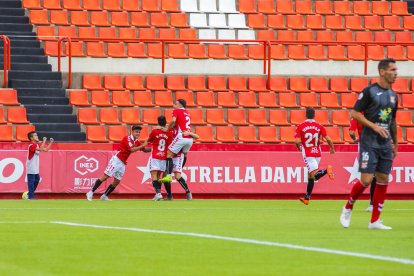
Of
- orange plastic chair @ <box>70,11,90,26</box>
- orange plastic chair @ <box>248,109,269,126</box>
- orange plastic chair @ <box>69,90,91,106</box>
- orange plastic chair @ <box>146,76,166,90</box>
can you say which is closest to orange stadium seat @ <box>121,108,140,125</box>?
orange plastic chair @ <box>69,90,91,106</box>

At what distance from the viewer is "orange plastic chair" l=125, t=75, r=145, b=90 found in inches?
1233

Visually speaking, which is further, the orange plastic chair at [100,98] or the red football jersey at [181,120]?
the orange plastic chair at [100,98]

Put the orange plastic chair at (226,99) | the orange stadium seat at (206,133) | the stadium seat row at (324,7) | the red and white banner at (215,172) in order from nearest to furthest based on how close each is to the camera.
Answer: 1. the red and white banner at (215,172)
2. the orange stadium seat at (206,133)
3. the orange plastic chair at (226,99)
4. the stadium seat row at (324,7)

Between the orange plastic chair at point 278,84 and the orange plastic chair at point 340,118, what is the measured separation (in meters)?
1.60

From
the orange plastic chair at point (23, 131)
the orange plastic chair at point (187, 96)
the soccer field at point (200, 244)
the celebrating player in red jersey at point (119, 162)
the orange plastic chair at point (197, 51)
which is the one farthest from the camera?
the orange plastic chair at point (197, 51)

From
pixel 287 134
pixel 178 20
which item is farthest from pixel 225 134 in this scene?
pixel 178 20

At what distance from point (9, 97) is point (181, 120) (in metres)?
6.00

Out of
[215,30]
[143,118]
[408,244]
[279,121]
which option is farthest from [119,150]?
[408,244]

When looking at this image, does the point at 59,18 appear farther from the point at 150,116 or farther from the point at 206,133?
the point at 206,133

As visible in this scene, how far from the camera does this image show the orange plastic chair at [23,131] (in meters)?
28.7

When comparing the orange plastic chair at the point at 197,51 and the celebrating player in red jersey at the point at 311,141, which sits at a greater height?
the orange plastic chair at the point at 197,51

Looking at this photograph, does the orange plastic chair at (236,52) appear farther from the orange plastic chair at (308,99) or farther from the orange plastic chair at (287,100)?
the orange plastic chair at (308,99)

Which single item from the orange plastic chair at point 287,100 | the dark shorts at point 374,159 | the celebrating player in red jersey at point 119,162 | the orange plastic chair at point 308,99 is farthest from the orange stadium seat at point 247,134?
the dark shorts at point 374,159

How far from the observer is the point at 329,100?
106ft
